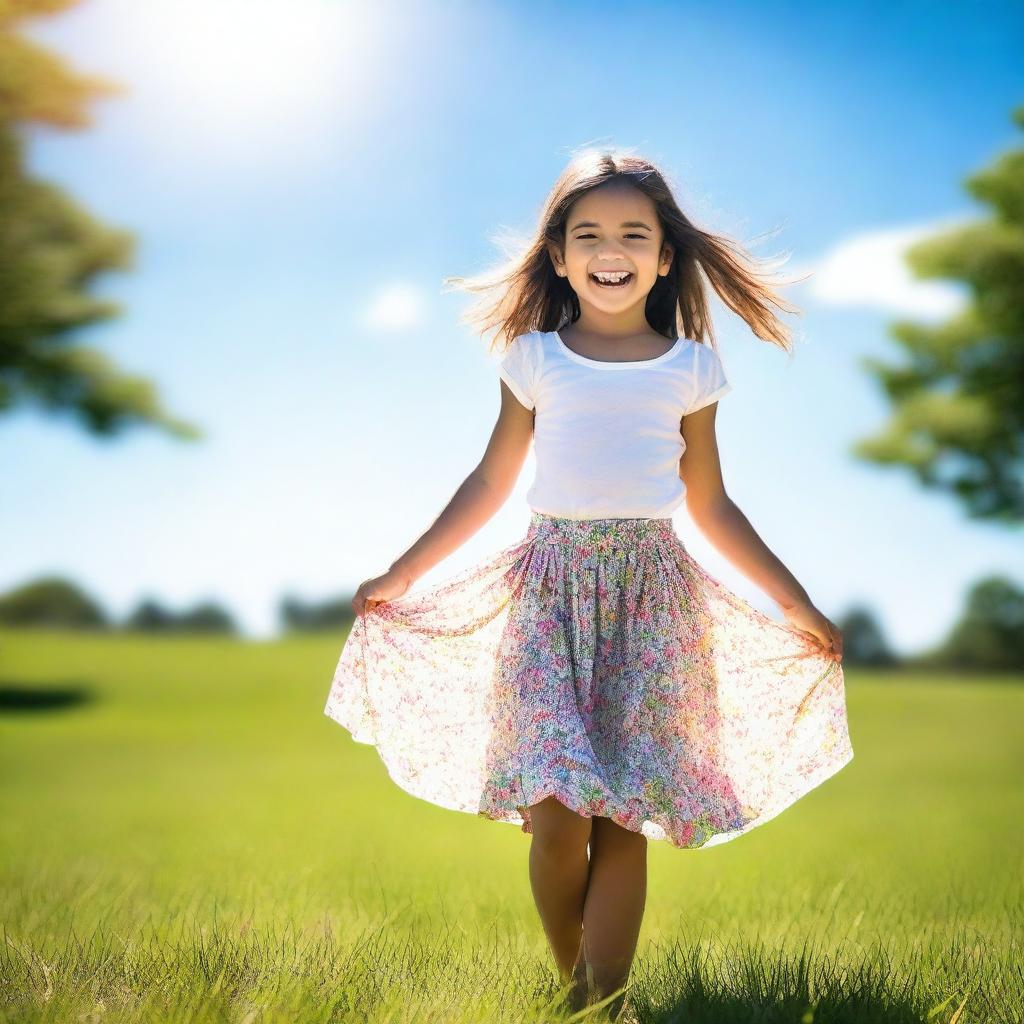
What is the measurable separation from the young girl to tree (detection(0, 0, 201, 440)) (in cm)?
1232

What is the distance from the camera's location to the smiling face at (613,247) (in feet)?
7.34

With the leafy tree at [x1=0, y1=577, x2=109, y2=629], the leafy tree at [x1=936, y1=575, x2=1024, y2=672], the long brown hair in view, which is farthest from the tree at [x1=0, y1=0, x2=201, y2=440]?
the long brown hair

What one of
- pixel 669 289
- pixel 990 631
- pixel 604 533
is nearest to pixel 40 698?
pixel 990 631

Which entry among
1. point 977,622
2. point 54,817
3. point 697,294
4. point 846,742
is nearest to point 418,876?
point 846,742

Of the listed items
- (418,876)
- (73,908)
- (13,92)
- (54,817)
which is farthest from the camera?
(13,92)

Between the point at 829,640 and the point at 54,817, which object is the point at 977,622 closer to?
the point at 54,817

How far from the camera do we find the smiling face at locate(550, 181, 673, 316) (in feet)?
7.34

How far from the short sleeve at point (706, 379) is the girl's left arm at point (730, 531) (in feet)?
0.07

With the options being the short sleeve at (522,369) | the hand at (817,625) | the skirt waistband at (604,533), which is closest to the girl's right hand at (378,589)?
the skirt waistband at (604,533)

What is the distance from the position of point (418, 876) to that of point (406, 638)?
1226mm

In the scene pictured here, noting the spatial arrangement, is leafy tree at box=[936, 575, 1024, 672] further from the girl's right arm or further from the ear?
the girl's right arm

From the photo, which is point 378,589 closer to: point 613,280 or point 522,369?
point 522,369

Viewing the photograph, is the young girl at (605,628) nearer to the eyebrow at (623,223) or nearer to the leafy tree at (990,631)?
the eyebrow at (623,223)

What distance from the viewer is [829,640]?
2.23m
